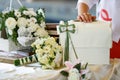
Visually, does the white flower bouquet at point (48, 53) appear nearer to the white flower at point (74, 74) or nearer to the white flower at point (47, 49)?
the white flower at point (47, 49)

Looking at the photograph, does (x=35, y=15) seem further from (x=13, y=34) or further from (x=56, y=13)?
(x=56, y=13)

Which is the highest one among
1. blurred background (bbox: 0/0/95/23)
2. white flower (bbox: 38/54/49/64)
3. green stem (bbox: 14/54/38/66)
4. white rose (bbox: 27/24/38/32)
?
blurred background (bbox: 0/0/95/23)

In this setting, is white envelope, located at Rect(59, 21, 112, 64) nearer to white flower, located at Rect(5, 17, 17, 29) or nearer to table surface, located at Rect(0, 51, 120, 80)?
table surface, located at Rect(0, 51, 120, 80)

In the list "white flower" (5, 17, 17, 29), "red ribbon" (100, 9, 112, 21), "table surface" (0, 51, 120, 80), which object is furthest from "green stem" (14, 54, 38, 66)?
"red ribbon" (100, 9, 112, 21)

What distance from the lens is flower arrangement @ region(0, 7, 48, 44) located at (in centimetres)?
166

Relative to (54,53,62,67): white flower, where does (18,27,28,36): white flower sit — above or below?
above

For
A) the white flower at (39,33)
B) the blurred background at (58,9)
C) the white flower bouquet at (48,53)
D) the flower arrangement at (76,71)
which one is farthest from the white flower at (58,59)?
the blurred background at (58,9)

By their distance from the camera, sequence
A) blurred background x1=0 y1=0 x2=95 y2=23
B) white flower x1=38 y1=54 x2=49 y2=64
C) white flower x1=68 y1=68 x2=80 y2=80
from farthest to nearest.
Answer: blurred background x1=0 y1=0 x2=95 y2=23 < white flower x1=38 y1=54 x2=49 y2=64 < white flower x1=68 y1=68 x2=80 y2=80

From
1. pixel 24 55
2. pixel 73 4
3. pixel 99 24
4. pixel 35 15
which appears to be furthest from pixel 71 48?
pixel 73 4

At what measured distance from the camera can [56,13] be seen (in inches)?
103

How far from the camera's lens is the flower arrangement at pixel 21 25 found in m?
1.66

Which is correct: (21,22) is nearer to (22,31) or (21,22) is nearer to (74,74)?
(22,31)

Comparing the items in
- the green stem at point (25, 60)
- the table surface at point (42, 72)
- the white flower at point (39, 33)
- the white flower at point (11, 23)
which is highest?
the white flower at point (11, 23)

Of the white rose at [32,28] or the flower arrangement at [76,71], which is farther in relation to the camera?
the white rose at [32,28]
